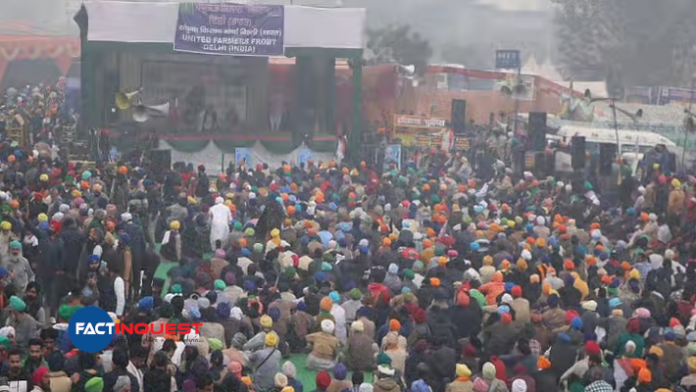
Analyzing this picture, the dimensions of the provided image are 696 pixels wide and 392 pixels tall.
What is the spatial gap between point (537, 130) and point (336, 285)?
39.1ft

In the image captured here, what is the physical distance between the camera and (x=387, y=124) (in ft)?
78.7

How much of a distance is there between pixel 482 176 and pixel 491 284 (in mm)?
9397

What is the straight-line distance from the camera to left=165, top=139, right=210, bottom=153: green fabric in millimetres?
22000

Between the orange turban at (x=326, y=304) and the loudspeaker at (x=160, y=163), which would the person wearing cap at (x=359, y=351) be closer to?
the orange turban at (x=326, y=304)

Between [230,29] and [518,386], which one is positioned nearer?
[518,386]

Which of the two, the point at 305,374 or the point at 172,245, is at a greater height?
the point at 172,245

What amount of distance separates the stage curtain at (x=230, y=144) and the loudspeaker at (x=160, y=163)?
384 centimetres

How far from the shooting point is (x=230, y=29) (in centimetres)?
2181

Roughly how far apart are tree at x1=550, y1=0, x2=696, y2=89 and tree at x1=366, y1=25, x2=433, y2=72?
5.00 meters

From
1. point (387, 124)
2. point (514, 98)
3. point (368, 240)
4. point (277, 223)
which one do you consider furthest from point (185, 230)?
point (514, 98)

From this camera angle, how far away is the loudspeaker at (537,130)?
2223 cm

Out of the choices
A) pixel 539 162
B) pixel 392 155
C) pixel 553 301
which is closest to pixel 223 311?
pixel 553 301

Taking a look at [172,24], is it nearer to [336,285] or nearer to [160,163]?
[160,163]

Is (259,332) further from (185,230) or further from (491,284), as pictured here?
(185,230)
